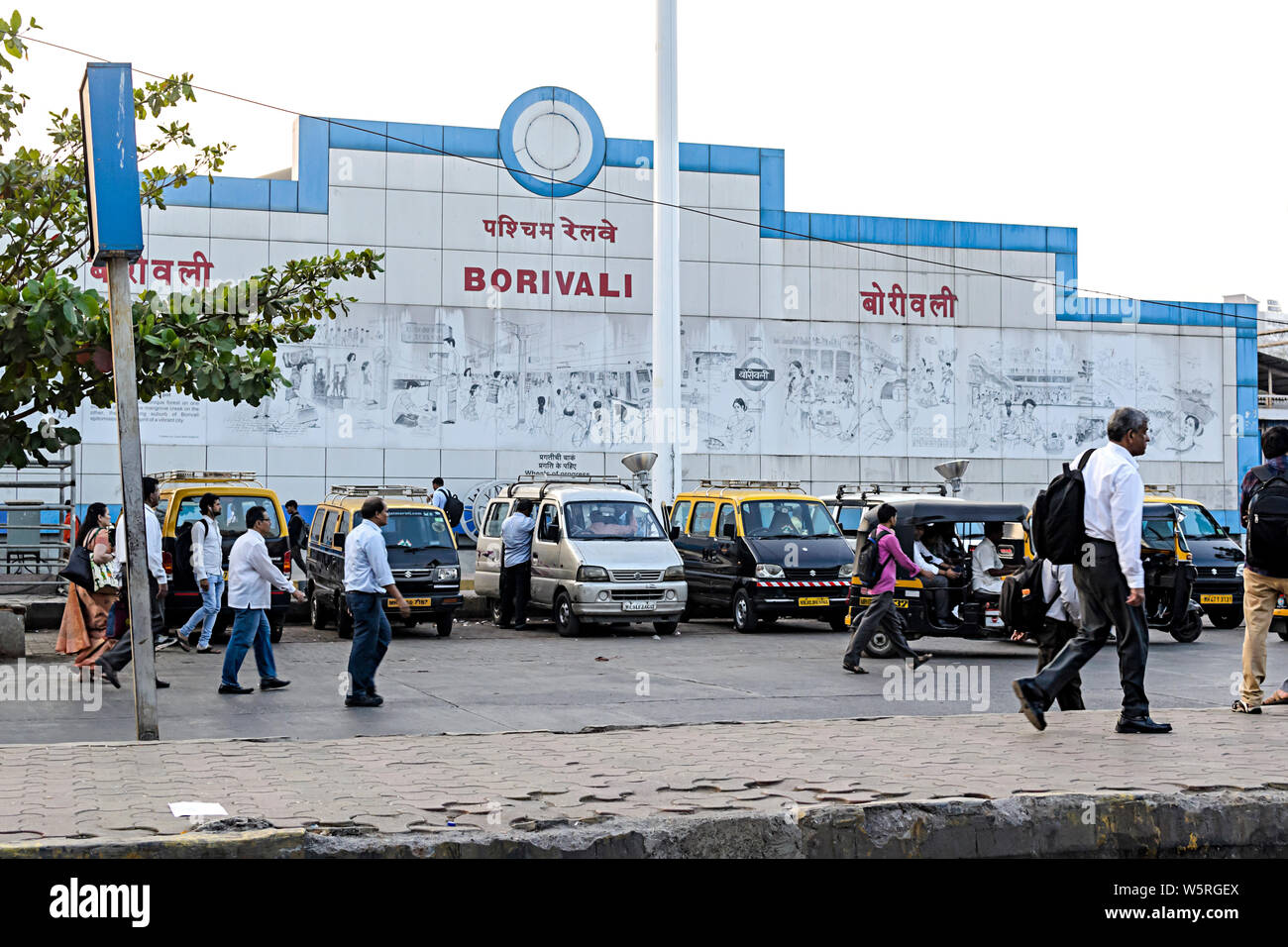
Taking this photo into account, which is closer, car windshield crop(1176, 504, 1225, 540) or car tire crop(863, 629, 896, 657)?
car tire crop(863, 629, 896, 657)

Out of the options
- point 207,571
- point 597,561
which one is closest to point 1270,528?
point 207,571

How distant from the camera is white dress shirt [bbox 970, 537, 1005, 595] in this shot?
611 inches

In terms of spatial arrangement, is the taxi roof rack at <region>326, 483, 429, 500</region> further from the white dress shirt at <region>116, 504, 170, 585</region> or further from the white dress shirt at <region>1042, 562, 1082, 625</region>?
the white dress shirt at <region>1042, 562, 1082, 625</region>

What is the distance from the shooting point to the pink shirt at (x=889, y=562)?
45.8 feet

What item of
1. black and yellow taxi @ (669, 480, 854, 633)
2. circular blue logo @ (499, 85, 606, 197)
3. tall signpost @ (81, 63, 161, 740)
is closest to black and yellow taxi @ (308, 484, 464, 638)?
black and yellow taxi @ (669, 480, 854, 633)

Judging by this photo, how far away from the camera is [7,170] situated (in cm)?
1376

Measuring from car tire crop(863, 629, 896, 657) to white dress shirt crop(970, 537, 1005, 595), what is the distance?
120 cm

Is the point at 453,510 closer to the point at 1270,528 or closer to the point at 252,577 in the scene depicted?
the point at 252,577

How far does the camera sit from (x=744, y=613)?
1986cm

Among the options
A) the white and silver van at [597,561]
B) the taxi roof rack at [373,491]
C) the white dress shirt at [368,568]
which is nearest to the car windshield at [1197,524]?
the white and silver van at [597,561]

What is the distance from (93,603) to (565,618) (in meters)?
7.14

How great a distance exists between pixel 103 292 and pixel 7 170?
769 inches
